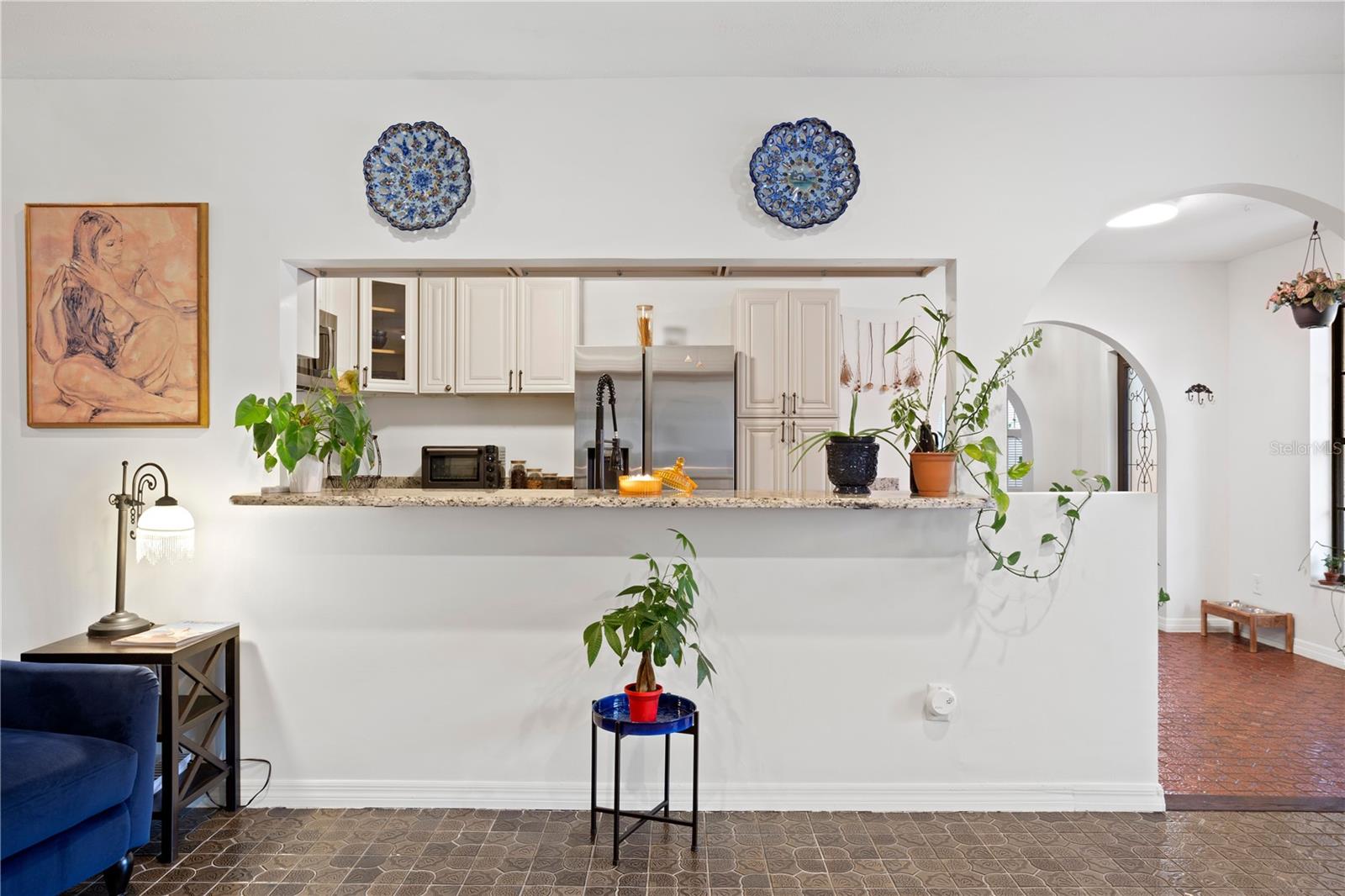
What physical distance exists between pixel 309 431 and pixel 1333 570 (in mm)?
5747

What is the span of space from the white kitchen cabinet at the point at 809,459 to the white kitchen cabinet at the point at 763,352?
0.13 m

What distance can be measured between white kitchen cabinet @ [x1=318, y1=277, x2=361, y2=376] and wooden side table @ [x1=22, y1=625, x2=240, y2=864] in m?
2.07

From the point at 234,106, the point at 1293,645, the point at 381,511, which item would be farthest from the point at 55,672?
the point at 1293,645

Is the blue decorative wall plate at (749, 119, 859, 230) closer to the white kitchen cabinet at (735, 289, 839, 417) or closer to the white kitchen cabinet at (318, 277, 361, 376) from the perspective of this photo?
the white kitchen cabinet at (735, 289, 839, 417)

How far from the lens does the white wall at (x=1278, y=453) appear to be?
5059 mm

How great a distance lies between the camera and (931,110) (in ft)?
9.48

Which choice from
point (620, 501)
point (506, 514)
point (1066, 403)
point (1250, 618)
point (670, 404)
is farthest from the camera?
point (1066, 403)

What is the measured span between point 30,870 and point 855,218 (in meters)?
3.03

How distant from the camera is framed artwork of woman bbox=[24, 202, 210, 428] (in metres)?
2.87

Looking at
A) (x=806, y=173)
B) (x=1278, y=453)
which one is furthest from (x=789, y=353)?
(x=1278, y=453)

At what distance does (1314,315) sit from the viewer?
12.8 feet

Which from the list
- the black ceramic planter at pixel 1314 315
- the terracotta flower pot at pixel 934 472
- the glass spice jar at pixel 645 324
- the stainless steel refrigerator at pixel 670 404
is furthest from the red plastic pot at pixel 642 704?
the black ceramic planter at pixel 1314 315

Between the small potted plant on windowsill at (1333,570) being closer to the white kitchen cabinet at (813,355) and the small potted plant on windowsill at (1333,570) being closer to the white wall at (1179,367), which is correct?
the white wall at (1179,367)

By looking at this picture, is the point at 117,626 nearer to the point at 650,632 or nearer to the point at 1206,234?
the point at 650,632
